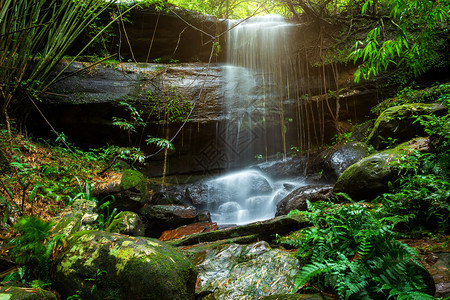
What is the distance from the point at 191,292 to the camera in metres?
1.76

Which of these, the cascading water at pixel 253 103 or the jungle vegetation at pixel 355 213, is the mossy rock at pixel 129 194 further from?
the cascading water at pixel 253 103

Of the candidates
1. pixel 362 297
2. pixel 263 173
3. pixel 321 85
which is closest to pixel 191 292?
pixel 362 297

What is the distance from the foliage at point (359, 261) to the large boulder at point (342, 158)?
439cm

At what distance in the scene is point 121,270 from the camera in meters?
1.63

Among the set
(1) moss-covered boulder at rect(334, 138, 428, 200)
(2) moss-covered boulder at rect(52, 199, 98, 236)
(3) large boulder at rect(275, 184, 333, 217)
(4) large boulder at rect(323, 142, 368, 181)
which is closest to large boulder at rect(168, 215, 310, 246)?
(1) moss-covered boulder at rect(334, 138, 428, 200)

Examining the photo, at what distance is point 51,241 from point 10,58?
3.92m

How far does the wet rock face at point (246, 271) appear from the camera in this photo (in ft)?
6.27

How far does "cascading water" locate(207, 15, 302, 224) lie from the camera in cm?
795

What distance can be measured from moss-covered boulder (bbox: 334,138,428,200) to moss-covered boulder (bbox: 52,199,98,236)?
3958 millimetres

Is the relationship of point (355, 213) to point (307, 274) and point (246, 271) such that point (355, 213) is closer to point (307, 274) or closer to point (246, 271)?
point (307, 274)

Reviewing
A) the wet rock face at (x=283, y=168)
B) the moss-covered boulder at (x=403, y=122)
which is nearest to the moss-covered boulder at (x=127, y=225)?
the moss-covered boulder at (x=403, y=122)

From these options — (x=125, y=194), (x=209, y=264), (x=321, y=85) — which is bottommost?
(x=125, y=194)

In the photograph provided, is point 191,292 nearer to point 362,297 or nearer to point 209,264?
point 209,264

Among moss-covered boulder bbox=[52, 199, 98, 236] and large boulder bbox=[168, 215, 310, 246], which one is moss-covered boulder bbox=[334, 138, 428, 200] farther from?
moss-covered boulder bbox=[52, 199, 98, 236]
